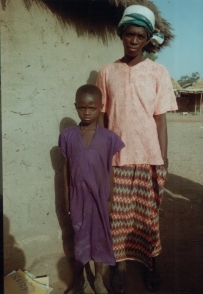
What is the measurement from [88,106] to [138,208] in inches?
34.2

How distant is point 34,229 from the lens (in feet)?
8.03

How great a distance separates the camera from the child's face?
2.00 metres

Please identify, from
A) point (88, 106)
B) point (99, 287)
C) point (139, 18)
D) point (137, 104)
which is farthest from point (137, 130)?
point (99, 287)

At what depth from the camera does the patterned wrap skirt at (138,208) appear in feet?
7.21

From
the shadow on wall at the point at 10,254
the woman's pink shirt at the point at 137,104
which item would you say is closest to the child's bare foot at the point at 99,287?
the shadow on wall at the point at 10,254

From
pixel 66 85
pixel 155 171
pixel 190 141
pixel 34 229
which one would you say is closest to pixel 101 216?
pixel 155 171

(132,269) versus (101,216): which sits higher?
(101,216)

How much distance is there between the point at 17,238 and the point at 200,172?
4853 mm

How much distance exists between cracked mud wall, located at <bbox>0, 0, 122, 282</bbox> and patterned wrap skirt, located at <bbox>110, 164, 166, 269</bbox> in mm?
594

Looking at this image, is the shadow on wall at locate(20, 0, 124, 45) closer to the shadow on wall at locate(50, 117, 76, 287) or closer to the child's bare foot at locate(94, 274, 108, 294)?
the shadow on wall at locate(50, 117, 76, 287)

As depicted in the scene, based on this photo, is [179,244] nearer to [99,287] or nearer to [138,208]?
[138,208]

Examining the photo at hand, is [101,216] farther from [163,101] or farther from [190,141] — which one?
[190,141]

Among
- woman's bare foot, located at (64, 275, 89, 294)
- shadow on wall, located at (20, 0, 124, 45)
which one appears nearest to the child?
woman's bare foot, located at (64, 275, 89, 294)

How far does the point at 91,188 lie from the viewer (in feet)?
A: 6.70
